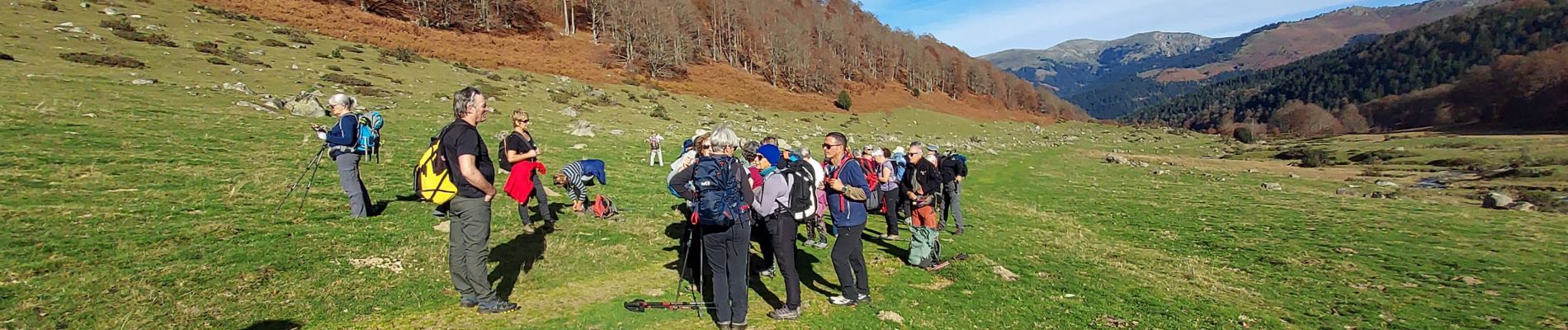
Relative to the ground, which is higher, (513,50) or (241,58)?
(513,50)

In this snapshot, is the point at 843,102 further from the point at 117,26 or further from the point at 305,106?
the point at 117,26

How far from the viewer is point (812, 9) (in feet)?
412

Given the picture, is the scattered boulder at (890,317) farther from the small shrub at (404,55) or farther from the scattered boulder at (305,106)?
the small shrub at (404,55)

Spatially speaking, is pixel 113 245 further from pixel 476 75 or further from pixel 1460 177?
pixel 1460 177

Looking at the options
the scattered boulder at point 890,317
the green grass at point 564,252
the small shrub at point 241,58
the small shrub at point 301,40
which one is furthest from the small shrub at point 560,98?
the scattered boulder at point 890,317

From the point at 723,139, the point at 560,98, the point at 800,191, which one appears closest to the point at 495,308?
the point at 723,139

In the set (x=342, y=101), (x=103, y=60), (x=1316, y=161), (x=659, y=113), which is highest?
(x=103, y=60)

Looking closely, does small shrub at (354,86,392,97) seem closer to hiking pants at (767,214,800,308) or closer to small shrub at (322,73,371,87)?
small shrub at (322,73,371,87)

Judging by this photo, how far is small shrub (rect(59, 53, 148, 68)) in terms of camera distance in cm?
2411

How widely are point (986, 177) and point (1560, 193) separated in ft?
69.2

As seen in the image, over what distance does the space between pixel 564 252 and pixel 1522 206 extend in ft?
93.2

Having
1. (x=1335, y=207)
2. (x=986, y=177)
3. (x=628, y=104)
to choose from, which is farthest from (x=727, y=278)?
(x=628, y=104)

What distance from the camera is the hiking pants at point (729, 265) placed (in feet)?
20.6

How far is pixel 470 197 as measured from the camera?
5969mm
